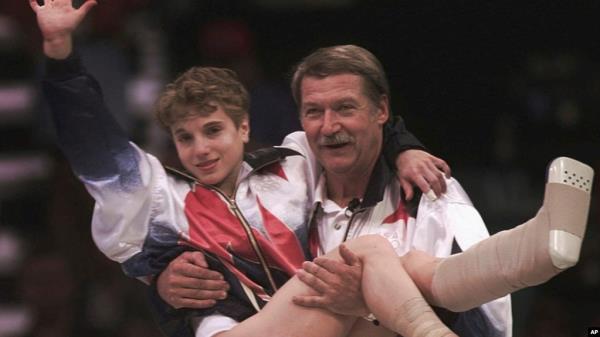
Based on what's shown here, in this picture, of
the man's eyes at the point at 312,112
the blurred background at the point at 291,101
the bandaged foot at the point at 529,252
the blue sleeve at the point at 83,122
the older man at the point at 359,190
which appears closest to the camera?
the bandaged foot at the point at 529,252

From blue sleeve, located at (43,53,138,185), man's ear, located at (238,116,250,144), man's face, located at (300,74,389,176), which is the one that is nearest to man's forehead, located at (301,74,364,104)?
man's face, located at (300,74,389,176)

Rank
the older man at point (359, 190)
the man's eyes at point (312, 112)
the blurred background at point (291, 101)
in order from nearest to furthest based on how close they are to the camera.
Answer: the older man at point (359, 190) → the man's eyes at point (312, 112) → the blurred background at point (291, 101)

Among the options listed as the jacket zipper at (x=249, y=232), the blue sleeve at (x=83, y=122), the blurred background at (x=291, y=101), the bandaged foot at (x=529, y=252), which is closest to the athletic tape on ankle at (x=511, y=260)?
the bandaged foot at (x=529, y=252)

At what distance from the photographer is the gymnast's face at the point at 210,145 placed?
8.49 feet

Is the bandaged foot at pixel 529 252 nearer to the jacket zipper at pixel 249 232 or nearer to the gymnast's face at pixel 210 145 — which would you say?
the jacket zipper at pixel 249 232

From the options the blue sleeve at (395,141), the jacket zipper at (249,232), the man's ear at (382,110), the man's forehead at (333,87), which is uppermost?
the man's forehead at (333,87)

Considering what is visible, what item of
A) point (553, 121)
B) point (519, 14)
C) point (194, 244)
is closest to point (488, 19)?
point (519, 14)

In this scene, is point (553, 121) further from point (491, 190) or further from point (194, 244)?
point (194, 244)

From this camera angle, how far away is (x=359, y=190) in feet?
8.91

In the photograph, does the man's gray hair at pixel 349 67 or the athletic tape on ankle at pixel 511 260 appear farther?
the man's gray hair at pixel 349 67

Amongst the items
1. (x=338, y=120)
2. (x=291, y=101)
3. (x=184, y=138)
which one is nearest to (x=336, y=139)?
(x=338, y=120)

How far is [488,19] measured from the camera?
392 centimetres

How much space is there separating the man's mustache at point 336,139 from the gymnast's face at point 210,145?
152 mm

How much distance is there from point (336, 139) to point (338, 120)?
36 millimetres
